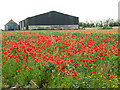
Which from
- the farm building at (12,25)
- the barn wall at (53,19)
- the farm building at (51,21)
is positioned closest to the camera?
the farm building at (51,21)

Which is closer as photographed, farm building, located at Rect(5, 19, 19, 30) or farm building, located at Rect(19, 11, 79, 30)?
farm building, located at Rect(19, 11, 79, 30)

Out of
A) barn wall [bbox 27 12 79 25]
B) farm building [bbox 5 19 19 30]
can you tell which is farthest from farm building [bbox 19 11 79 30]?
farm building [bbox 5 19 19 30]

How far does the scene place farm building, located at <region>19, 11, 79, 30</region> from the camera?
46.6m

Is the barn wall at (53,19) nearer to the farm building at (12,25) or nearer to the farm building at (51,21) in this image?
the farm building at (51,21)

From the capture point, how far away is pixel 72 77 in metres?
5.27

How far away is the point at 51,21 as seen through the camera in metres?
47.4

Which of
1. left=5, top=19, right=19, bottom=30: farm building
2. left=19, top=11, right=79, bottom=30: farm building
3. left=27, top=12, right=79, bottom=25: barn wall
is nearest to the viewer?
left=19, top=11, right=79, bottom=30: farm building

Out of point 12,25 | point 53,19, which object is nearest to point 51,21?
point 53,19

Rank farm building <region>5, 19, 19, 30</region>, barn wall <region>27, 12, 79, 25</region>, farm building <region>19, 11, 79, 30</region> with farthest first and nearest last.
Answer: farm building <region>5, 19, 19, 30</region>
barn wall <region>27, 12, 79, 25</region>
farm building <region>19, 11, 79, 30</region>

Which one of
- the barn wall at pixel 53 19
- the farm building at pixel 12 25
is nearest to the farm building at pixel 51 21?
the barn wall at pixel 53 19

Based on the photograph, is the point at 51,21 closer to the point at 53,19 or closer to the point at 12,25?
the point at 53,19

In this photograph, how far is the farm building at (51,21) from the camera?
46.6 m

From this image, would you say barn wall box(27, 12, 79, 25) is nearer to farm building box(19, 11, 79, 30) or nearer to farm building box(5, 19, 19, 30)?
farm building box(19, 11, 79, 30)

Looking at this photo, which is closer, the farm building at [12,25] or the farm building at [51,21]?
the farm building at [51,21]
